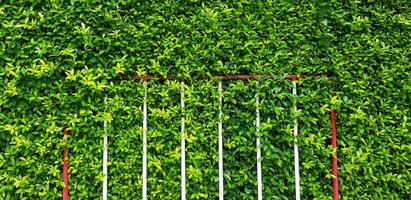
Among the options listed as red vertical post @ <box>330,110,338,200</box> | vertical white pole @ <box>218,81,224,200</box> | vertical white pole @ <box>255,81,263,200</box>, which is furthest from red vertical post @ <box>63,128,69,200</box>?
red vertical post @ <box>330,110,338,200</box>

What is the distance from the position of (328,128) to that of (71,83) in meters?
1.78

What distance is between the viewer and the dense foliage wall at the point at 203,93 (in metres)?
2.29

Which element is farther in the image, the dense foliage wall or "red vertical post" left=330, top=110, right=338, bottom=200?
"red vertical post" left=330, top=110, right=338, bottom=200

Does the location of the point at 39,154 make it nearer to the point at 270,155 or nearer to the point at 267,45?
the point at 270,155

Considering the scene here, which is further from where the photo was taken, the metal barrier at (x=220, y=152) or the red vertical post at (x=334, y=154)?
the red vertical post at (x=334, y=154)

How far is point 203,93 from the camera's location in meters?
2.39

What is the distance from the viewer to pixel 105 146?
7.57 ft

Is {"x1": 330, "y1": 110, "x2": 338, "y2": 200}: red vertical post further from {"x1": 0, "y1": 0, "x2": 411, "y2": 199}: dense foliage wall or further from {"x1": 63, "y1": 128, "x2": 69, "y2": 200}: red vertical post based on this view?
{"x1": 63, "y1": 128, "x2": 69, "y2": 200}: red vertical post

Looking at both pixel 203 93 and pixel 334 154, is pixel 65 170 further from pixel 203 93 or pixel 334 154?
pixel 334 154

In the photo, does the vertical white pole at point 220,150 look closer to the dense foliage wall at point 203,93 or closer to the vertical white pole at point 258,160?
the dense foliage wall at point 203,93

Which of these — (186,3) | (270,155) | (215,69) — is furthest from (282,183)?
(186,3)

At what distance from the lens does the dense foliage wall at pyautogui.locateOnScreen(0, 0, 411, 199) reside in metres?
2.29

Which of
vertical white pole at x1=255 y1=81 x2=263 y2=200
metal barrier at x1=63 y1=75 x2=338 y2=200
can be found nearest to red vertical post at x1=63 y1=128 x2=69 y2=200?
metal barrier at x1=63 y1=75 x2=338 y2=200

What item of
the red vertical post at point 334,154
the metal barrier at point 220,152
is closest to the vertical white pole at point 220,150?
the metal barrier at point 220,152
